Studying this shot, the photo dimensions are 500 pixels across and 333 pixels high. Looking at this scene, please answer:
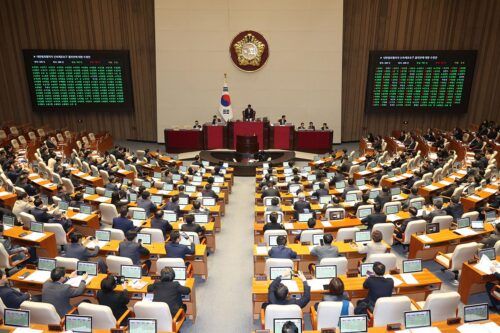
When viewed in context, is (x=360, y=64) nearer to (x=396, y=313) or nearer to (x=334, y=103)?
(x=334, y=103)

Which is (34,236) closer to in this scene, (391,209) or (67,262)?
(67,262)

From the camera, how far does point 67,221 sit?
31.3 ft

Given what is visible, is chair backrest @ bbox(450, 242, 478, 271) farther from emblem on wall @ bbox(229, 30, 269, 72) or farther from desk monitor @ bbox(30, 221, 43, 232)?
emblem on wall @ bbox(229, 30, 269, 72)

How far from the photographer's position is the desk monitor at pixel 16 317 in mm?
5492

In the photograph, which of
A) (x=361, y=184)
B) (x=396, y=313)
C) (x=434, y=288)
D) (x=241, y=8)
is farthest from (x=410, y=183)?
(x=241, y=8)

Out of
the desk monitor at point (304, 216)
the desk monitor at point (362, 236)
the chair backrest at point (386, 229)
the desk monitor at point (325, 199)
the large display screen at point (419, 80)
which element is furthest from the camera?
the large display screen at point (419, 80)

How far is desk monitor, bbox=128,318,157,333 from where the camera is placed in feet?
17.5

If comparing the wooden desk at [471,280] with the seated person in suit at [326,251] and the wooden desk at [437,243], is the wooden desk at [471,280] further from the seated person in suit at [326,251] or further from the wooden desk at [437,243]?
the seated person in suit at [326,251]

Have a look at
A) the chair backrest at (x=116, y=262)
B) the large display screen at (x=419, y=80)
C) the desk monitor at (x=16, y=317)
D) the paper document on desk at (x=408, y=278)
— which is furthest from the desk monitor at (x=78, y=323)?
the large display screen at (x=419, y=80)

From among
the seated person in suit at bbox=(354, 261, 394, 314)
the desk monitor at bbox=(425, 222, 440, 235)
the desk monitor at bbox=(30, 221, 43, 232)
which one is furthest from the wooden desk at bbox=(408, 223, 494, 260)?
the desk monitor at bbox=(30, 221, 43, 232)

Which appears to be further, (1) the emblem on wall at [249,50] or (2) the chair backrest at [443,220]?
(1) the emblem on wall at [249,50]

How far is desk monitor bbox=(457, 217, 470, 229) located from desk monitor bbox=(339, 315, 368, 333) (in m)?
4.96

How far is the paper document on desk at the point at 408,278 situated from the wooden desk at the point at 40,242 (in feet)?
23.6

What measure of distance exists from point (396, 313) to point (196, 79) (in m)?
18.2
